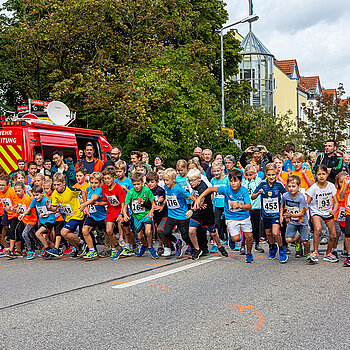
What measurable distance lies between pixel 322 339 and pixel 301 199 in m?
4.31

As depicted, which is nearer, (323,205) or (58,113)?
(323,205)

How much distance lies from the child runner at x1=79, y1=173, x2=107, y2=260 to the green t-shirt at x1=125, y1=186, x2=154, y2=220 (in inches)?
21.8

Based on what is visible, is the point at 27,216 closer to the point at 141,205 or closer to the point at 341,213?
the point at 141,205

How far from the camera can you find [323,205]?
854 cm

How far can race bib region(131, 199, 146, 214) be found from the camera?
9285 mm

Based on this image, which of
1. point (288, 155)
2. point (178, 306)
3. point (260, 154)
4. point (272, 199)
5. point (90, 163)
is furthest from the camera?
point (90, 163)

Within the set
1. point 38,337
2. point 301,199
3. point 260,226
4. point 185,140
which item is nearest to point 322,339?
point 38,337

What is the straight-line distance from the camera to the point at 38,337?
4.62m

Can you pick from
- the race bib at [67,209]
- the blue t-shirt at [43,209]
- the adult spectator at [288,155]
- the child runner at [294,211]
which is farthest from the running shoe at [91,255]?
the adult spectator at [288,155]

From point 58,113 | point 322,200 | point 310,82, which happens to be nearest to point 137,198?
point 322,200

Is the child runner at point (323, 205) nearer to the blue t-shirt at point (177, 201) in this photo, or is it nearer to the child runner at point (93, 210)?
the blue t-shirt at point (177, 201)

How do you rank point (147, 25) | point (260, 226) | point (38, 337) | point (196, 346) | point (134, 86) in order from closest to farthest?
point (196, 346) → point (38, 337) → point (260, 226) → point (134, 86) → point (147, 25)

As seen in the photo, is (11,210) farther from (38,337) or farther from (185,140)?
(185,140)

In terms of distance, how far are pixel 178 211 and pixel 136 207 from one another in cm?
77
